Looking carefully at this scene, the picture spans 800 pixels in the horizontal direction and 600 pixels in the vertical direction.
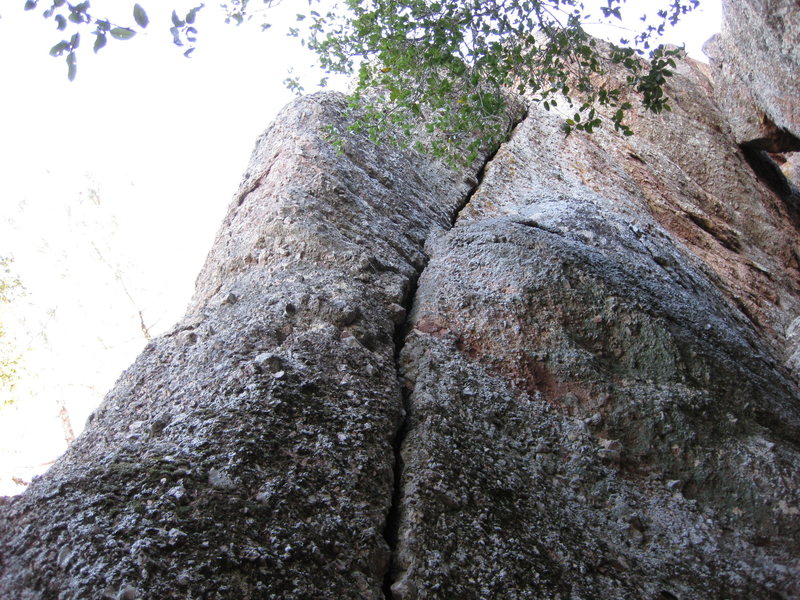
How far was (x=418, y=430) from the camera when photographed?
394cm

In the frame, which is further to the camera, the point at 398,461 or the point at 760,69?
the point at 760,69

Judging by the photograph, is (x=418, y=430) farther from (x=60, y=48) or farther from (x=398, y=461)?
(x=60, y=48)

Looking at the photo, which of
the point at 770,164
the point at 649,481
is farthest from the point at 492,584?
the point at 770,164

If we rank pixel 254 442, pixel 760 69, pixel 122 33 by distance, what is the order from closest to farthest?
pixel 254 442 < pixel 122 33 < pixel 760 69

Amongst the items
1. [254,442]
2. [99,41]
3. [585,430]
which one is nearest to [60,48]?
[99,41]

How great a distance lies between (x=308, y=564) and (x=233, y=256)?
12.2 ft

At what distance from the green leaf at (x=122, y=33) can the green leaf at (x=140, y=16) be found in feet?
0.30

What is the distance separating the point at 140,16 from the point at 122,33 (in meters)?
0.17

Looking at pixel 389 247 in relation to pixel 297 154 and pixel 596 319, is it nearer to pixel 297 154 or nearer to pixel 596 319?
pixel 297 154

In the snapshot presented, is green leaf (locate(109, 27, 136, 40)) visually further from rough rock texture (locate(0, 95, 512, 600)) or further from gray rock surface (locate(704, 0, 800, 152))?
gray rock surface (locate(704, 0, 800, 152))

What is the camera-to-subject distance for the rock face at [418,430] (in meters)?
2.91

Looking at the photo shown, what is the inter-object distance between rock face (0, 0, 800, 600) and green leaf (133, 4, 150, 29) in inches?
84.4

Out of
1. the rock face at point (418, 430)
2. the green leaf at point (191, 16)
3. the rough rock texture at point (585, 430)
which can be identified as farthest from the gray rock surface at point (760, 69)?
the green leaf at point (191, 16)

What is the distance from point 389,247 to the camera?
19.9ft
